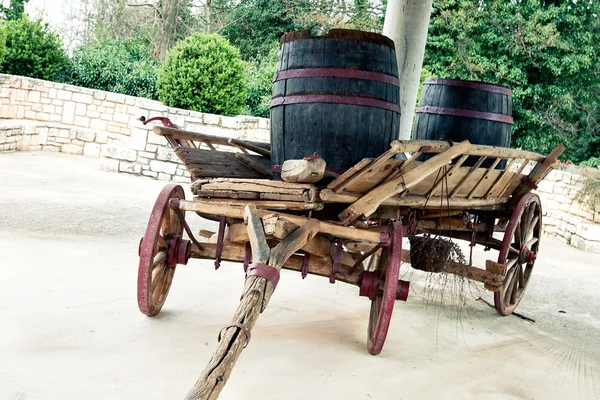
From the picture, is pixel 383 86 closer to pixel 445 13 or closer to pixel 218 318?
pixel 218 318

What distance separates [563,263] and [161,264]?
5.35 m

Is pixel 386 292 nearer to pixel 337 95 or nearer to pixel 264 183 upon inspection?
pixel 264 183

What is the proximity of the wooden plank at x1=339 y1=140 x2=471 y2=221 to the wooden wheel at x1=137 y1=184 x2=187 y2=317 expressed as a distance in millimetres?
918

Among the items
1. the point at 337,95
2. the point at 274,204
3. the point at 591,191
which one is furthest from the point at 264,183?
the point at 591,191

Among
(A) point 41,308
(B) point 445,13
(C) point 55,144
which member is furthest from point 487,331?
(B) point 445,13

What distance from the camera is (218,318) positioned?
12.1 ft

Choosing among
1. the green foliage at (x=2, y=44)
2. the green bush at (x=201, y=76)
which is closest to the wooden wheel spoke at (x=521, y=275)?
the green bush at (x=201, y=76)

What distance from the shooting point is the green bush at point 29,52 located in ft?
38.2

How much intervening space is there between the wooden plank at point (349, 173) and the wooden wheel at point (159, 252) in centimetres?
92

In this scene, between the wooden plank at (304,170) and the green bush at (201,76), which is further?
the green bush at (201,76)

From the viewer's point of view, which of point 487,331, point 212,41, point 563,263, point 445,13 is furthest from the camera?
point 445,13

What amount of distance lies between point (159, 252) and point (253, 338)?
0.69 metres

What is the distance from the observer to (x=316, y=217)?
3381 millimetres

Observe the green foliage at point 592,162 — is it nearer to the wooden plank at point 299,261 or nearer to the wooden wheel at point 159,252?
the wooden plank at point 299,261
